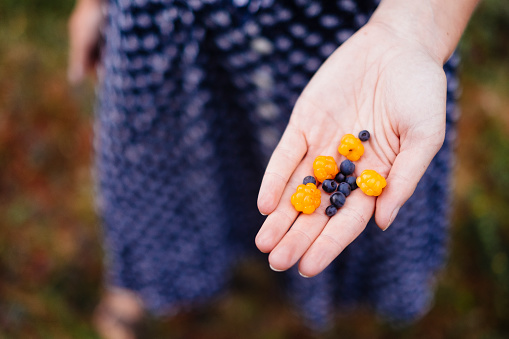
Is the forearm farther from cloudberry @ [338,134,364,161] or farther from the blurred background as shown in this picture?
the blurred background

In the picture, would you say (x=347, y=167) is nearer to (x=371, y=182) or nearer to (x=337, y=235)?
(x=371, y=182)

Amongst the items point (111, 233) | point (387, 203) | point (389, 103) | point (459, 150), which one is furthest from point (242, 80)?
point (459, 150)

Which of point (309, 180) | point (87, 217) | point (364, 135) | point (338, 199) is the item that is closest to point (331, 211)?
point (338, 199)

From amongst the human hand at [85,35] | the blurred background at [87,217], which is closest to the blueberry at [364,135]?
the human hand at [85,35]

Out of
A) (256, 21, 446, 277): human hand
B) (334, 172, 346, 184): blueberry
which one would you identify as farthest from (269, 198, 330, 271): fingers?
(334, 172, 346, 184): blueberry

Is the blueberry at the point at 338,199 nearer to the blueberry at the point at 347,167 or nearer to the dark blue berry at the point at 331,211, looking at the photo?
the dark blue berry at the point at 331,211
